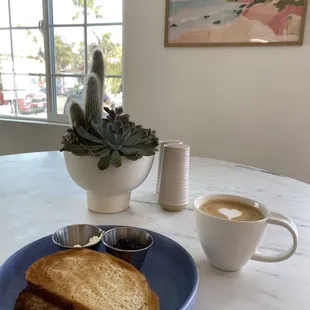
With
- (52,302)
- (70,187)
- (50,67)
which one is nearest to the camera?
(52,302)

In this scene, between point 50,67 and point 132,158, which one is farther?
point 50,67

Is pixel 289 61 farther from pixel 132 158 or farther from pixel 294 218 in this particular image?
pixel 132 158

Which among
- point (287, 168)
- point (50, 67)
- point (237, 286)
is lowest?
point (287, 168)

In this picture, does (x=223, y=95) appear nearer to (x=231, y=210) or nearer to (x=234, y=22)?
(x=234, y=22)

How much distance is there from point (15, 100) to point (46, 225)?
2.34 meters

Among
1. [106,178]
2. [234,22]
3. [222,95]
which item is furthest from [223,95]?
[106,178]

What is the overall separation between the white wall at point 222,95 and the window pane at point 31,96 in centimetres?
88

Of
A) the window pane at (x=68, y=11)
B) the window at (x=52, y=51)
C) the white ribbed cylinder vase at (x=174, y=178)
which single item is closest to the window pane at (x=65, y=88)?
the window at (x=52, y=51)

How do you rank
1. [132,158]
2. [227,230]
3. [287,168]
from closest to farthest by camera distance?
[227,230], [132,158], [287,168]

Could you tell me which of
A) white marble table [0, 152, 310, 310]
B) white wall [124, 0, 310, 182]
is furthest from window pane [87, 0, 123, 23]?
white marble table [0, 152, 310, 310]

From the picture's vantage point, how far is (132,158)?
782 mm

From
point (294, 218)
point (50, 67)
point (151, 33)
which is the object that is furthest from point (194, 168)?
point (50, 67)

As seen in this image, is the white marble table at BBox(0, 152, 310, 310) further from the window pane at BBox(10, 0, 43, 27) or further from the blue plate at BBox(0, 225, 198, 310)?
the window pane at BBox(10, 0, 43, 27)

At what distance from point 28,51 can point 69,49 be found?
39 cm
